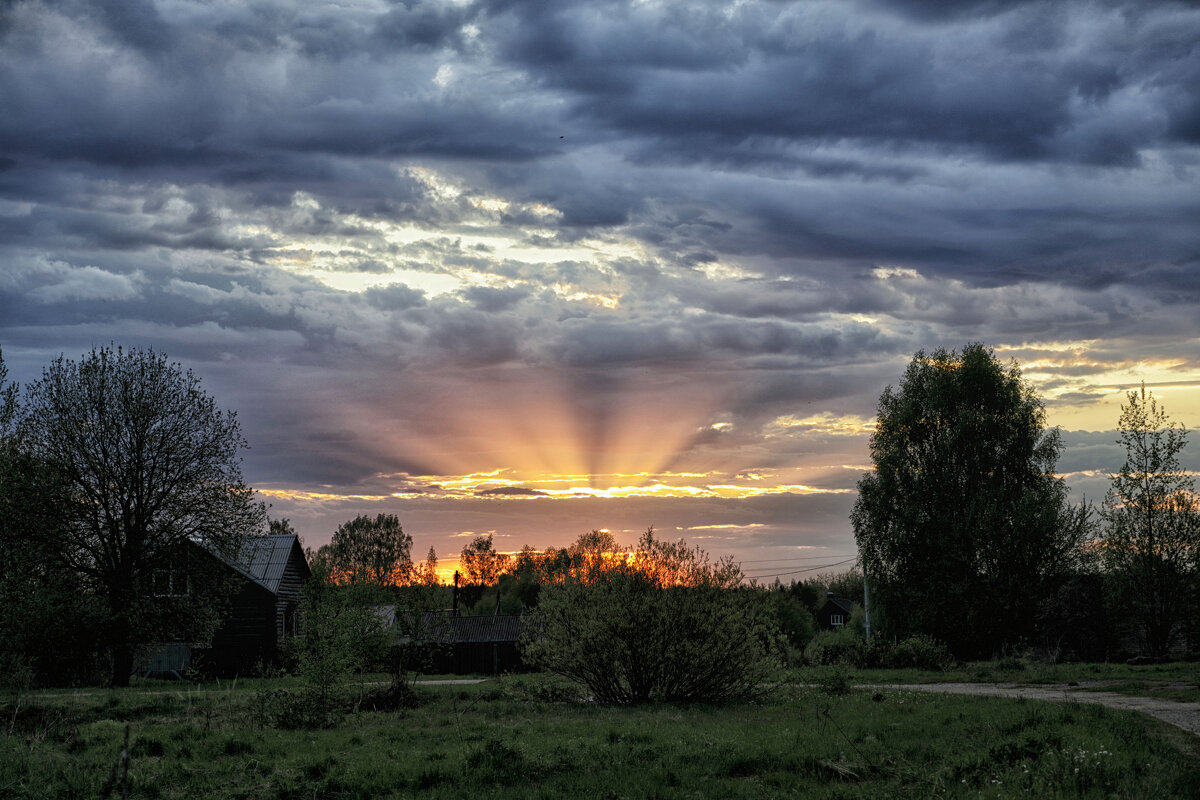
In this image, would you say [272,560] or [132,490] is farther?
[272,560]

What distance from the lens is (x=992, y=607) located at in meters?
38.0

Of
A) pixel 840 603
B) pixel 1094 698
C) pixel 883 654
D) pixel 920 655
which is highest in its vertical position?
pixel 1094 698

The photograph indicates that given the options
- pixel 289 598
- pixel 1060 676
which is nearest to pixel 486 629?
pixel 289 598

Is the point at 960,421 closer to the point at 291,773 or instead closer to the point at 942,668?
the point at 942,668

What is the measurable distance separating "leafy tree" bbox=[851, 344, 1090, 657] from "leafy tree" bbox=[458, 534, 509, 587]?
2950 inches

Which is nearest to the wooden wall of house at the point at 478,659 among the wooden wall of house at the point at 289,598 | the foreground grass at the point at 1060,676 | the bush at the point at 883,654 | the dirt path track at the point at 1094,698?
the wooden wall of house at the point at 289,598

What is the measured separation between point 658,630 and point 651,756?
774 centimetres

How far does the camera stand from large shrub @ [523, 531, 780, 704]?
815 inches

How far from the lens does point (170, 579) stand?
3459 cm

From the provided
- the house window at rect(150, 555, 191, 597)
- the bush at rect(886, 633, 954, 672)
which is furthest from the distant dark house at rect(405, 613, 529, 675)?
the bush at rect(886, 633, 954, 672)

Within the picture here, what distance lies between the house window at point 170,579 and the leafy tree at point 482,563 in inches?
2990

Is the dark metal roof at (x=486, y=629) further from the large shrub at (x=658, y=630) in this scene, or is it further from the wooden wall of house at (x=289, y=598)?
the large shrub at (x=658, y=630)

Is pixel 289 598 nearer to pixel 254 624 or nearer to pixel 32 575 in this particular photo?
pixel 254 624

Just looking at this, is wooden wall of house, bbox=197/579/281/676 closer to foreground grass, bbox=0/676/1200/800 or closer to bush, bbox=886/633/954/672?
foreground grass, bbox=0/676/1200/800
